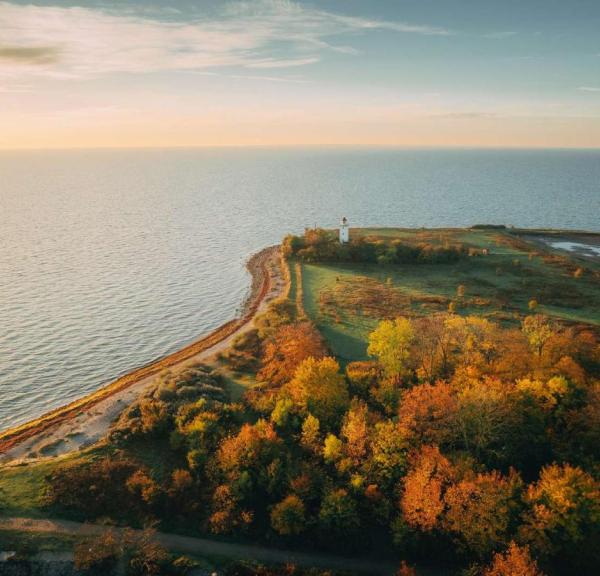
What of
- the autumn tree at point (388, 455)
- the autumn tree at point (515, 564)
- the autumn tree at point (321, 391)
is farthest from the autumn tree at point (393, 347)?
the autumn tree at point (515, 564)

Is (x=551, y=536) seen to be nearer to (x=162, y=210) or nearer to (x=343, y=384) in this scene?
(x=343, y=384)

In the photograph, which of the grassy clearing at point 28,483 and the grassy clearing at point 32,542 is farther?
the grassy clearing at point 28,483

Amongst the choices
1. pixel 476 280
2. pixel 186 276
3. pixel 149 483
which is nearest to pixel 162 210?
pixel 186 276

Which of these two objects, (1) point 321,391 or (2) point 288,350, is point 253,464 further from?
(2) point 288,350

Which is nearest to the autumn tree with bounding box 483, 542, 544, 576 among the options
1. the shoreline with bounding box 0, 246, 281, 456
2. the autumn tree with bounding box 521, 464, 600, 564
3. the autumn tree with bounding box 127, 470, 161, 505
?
the autumn tree with bounding box 521, 464, 600, 564

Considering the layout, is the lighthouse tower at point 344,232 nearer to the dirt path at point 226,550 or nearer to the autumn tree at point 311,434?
the autumn tree at point 311,434

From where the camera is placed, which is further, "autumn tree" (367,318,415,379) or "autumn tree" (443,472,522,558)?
"autumn tree" (367,318,415,379)

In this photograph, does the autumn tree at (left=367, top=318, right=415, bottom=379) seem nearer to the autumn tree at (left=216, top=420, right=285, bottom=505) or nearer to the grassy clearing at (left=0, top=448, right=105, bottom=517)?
the autumn tree at (left=216, top=420, right=285, bottom=505)
